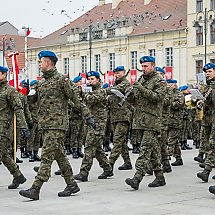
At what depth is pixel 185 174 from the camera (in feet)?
40.9

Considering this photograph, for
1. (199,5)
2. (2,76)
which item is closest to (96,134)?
(2,76)

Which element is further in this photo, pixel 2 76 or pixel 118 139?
pixel 118 139

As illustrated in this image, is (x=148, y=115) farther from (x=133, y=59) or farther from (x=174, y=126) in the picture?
(x=133, y=59)

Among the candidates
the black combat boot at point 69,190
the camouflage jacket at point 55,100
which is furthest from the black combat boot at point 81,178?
the camouflage jacket at point 55,100

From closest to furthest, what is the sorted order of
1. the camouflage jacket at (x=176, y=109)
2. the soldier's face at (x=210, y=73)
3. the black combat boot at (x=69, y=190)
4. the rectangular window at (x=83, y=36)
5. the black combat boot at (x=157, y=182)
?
1. the black combat boot at (x=69, y=190)
2. the black combat boot at (x=157, y=182)
3. the soldier's face at (x=210, y=73)
4. the camouflage jacket at (x=176, y=109)
5. the rectangular window at (x=83, y=36)

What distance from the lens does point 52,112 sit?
9.32 metres

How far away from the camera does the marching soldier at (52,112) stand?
9242 mm

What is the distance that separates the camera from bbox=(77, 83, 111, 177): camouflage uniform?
11281mm

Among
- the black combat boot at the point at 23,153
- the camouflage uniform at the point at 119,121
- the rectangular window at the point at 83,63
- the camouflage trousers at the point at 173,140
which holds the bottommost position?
the black combat boot at the point at 23,153

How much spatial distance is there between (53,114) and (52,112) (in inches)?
1.3

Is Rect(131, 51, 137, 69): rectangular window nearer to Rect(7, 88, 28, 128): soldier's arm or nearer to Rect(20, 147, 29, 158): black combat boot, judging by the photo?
Rect(20, 147, 29, 158): black combat boot

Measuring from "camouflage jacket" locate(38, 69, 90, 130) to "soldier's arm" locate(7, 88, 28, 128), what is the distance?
45cm

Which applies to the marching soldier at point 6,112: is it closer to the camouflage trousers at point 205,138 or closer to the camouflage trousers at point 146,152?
the camouflage trousers at point 146,152

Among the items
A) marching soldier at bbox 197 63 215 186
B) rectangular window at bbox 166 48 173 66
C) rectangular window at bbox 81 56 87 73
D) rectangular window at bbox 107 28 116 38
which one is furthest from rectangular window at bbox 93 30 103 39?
marching soldier at bbox 197 63 215 186
